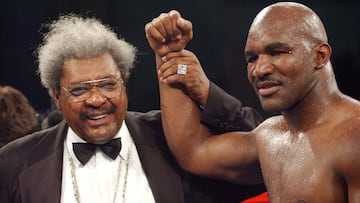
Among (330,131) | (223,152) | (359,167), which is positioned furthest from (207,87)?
(359,167)

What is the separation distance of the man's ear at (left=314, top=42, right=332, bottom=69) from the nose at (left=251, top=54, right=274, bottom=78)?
0.10m

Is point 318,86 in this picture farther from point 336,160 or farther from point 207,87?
point 207,87

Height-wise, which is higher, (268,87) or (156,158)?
(268,87)

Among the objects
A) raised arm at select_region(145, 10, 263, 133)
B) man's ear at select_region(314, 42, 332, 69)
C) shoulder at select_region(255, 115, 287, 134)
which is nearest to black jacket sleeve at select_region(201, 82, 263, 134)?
raised arm at select_region(145, 10, 263, 133)

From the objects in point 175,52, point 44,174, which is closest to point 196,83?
point 175,52

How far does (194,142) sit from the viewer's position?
68.1 inches

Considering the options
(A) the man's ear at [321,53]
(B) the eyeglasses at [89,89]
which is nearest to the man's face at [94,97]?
(B) the eyeglasses at [89,89]

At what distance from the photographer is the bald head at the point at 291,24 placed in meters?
1.45

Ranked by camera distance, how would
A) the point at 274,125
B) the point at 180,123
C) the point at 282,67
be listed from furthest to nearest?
1. the point at 180,123
2. the point at 274,125
3. the point at 282,67

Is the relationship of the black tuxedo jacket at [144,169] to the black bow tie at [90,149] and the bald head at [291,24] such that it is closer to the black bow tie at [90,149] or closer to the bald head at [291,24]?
the black bow tie at [90,149]

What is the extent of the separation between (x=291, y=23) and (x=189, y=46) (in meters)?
1.92

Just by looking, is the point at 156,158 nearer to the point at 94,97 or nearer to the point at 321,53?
the point at 94,97

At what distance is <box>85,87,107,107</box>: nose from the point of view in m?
1.63

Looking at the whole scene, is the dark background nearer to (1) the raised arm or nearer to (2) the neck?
(1) the raised arm
